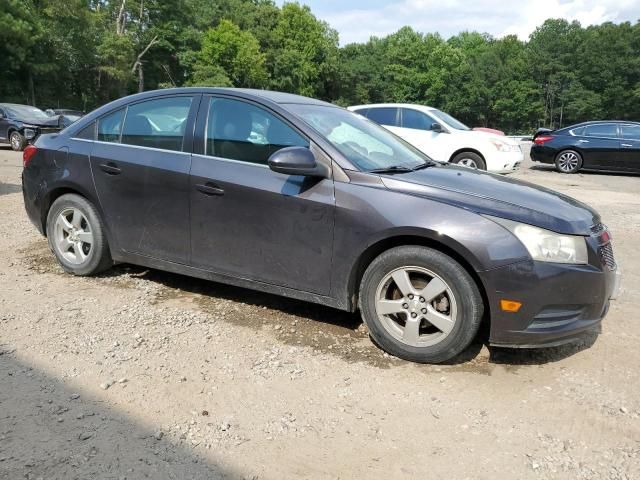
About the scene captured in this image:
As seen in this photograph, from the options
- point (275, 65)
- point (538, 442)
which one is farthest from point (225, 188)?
point (275, 65)

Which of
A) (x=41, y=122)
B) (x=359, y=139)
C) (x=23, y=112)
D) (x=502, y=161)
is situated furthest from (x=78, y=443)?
(x=23, y=112)

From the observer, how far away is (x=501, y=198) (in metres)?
3.33

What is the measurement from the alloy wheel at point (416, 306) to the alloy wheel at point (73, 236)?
2.61m

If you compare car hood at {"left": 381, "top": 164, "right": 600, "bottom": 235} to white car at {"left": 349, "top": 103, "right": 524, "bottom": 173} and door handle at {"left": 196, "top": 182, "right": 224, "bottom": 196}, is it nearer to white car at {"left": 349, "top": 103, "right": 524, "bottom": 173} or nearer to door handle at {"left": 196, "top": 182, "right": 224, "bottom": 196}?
door handle at {"left": 196, "top": 182, "right": 224, "bottom": 196}

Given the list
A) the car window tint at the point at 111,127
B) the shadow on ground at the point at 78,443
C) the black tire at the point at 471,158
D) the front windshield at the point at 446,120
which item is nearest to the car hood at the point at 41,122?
the front windshield at the point at 446,120

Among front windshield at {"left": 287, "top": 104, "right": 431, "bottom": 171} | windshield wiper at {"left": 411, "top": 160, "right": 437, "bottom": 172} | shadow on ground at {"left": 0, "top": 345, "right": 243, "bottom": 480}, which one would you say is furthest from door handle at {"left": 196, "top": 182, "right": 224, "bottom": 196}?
shadow on ground at {"left": 0, "top": 345, "right": 243, "bottom": 480}

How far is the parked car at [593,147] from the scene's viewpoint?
1388 centimetres

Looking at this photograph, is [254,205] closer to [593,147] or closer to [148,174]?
[148,174]

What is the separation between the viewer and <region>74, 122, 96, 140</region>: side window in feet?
14.9

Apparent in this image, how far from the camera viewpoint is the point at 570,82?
69312 mm

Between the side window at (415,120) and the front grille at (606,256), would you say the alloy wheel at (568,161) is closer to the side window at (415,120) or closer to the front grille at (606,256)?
the side window at (415,120)

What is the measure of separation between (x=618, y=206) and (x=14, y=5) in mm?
38084

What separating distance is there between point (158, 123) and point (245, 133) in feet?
2.73

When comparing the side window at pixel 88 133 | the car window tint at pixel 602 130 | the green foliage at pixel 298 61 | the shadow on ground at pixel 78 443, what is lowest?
the shadow on ground at pixel 78 443
